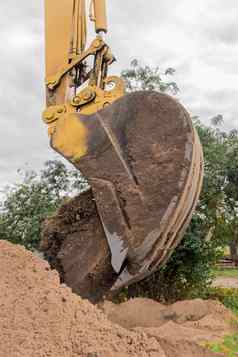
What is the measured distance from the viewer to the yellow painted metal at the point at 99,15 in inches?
191

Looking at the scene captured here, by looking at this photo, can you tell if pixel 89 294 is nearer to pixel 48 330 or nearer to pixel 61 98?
pixel 48 330

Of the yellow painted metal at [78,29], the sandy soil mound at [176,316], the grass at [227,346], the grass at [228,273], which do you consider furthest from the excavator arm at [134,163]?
the grass at [228,273]

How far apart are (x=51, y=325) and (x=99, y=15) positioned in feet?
10.1

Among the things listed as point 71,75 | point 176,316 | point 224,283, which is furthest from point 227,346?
point 224,283

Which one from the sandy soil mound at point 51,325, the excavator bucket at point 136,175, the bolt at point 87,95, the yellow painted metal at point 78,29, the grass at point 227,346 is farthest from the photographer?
the grass at point 227,346

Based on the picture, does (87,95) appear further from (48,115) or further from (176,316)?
(176,316)

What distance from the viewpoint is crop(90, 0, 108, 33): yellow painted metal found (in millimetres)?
4855

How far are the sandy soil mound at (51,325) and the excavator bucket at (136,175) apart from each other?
32 cm

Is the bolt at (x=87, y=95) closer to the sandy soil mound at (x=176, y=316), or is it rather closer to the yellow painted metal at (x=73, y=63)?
the yellow painted metal at (x=73, y=63)

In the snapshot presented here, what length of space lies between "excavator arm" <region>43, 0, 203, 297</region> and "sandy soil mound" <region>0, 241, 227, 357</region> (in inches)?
13.5

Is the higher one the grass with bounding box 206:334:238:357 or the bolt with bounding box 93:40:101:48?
the bolt with bounding box 93:40:101:48

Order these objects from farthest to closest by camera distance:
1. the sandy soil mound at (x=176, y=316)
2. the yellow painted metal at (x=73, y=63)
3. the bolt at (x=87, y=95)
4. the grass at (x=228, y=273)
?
the grass at (x=228, y=273) → the sandy soil mound at (x=176, y=316) → the yellow painted metal at (x=73, y=63) → the bolt at (x=87, y=95)

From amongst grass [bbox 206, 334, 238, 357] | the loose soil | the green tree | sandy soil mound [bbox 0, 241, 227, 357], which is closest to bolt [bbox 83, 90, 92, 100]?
sandy soil mound [bbox 0, 241, 227, 357]

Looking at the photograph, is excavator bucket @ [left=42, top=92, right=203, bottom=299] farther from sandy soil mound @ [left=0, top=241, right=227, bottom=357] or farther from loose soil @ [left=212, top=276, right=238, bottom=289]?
loose soil @ [left=212, top=276, right=238, bottom=289]
